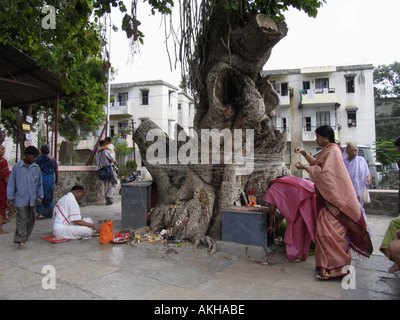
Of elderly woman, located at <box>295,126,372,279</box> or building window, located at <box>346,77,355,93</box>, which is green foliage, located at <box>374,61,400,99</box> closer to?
building window, located at <box>346,77,355,93</box>

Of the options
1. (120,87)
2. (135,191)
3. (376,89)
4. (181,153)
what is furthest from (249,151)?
(376,89)

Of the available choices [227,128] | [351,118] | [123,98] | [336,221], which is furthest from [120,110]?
[336,221]

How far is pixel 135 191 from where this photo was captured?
5535 millimetres

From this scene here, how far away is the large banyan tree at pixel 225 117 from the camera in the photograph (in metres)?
4.87

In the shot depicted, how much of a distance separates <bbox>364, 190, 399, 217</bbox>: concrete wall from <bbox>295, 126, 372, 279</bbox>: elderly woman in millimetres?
5148

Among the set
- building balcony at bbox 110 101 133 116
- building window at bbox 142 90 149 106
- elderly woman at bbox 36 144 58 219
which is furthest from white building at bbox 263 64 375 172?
elderly woman at bbox 36 144 58 219

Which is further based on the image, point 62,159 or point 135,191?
point 62,159

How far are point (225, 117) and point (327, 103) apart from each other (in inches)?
911

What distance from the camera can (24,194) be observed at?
4.69 m

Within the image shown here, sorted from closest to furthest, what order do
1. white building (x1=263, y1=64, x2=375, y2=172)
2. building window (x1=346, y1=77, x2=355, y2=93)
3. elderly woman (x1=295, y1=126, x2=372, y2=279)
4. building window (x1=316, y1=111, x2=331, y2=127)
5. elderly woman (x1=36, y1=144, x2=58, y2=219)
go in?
elderly woman (x1=295, y1=126, x2=372, y2=279) → elderly woman (x1=36, y1=144, x2=58, y2=219) → white building (x1=263, y1=64, x2=375, y2=172) → building window (x1=346, y1=77, x2=355, y2=93) → building window (x1=316, y1=111, x2=331, y2=127)

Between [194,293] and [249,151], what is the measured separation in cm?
290

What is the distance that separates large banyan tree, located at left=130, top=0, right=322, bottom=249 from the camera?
192 inches

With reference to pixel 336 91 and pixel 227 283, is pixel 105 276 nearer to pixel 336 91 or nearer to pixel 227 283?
pixel 227 283

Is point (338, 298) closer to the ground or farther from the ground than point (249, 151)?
closer to the ground
